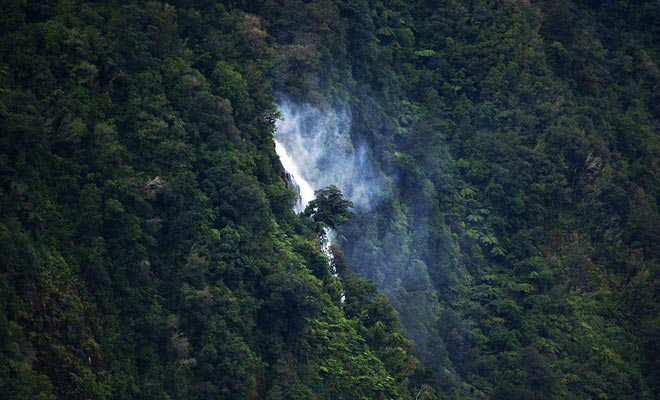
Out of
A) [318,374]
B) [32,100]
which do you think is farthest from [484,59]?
[32,100]

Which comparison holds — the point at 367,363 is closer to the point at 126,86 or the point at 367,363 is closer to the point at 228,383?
the point at 228,383

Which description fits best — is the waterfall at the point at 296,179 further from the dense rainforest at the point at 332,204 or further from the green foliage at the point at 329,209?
the dense rainforest at the point at 332,204

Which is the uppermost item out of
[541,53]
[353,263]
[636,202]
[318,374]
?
[541,53]

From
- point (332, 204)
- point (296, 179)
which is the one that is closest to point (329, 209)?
point (332, 204)

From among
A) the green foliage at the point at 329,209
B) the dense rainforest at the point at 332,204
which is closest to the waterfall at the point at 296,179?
the green foliage at the point at 329,209

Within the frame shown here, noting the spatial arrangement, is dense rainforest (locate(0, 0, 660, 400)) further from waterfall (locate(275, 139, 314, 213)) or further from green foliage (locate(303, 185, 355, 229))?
waterfall (locate(275, 139, 314, 213))

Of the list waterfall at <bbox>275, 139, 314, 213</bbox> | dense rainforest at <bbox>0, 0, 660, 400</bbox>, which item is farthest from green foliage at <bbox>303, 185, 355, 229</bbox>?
waterfall at <bbox>275, 139, 314, 213</bbox>

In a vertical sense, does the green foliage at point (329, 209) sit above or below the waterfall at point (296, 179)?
below

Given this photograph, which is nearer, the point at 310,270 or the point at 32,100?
the point at 32,100
